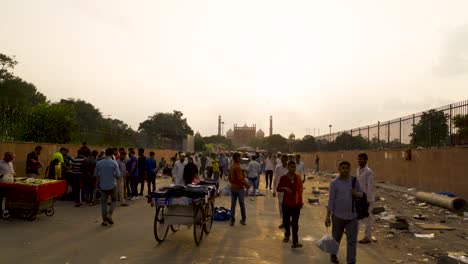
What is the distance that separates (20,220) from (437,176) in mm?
15809

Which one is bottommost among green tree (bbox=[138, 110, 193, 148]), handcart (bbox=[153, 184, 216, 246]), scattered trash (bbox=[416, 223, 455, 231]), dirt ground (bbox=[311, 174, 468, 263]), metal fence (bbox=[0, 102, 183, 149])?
dirt ground (bbox=[311, 174, 468, 263])

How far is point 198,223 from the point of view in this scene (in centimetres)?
895

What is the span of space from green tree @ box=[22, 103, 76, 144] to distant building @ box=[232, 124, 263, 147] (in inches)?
6542

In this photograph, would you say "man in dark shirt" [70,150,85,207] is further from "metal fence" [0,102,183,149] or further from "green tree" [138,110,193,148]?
"green tree" [138,110,193,148]

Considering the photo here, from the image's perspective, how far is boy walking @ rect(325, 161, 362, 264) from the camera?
705 cm

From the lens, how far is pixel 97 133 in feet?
82.3

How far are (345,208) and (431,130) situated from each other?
14.7 metres

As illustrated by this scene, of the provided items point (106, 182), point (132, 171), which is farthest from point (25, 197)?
point (132, 171)

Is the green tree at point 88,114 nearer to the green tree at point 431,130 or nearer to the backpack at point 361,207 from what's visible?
→ the green tree at point 431,130

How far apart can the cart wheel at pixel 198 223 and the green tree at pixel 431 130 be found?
1328 cm

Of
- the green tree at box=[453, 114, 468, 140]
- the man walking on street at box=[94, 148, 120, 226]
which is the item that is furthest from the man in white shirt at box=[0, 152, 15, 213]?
the green tree at box=[453, 114, 468, 140]

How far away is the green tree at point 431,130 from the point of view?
1859 centimetres

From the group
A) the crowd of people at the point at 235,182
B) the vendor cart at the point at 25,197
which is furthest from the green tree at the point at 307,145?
the vendor cart at the point at 25,197

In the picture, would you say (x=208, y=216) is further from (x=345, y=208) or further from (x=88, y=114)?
(x=88, y=114)
